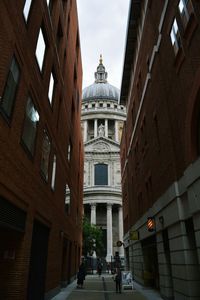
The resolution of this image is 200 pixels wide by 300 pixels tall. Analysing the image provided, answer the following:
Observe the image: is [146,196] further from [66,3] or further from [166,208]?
[66,3]

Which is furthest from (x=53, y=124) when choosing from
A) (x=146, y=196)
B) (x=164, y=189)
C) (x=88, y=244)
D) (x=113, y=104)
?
(x=113, y=104)

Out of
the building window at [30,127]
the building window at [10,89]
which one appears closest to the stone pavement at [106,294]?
the building window at [30,127]

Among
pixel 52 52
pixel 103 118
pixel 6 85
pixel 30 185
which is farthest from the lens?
pixel 103 118

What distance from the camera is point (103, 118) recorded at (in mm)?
84062

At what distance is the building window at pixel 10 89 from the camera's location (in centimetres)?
788

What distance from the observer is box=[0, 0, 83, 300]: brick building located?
8.00 m

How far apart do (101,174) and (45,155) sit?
4904 cm

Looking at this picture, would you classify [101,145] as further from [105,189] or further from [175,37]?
[175,37]

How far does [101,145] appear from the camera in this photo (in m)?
65.1

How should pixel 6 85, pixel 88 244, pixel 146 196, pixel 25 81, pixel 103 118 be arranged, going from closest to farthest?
pixel 6 85, pixel 25 81, pixel 146 196, pixel 88 244, pixel 103 118

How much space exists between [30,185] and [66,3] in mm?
15037

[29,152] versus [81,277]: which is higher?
[29,152]

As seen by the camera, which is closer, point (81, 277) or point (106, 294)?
point (106, 294)

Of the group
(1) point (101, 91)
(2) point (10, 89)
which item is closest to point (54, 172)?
(2) point (10, 89)
